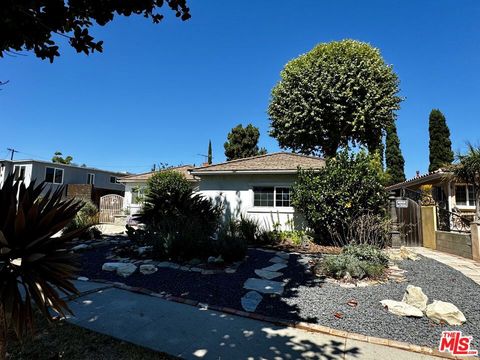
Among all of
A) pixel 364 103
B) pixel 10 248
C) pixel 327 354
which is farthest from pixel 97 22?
pixel 364 103

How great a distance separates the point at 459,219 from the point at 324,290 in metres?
8.49

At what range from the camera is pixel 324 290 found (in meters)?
5.43

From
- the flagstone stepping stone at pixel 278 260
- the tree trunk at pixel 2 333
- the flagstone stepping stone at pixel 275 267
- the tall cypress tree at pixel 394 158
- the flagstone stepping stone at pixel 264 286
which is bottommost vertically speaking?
the flagstone stepping stone at pixel 264 286

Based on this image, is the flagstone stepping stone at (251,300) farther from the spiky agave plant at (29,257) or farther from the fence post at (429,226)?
the fence post at (429,226)

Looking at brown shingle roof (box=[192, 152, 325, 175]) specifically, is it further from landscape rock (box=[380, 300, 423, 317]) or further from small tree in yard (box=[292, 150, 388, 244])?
landscape rock (box=[380, 300, 423, 317])

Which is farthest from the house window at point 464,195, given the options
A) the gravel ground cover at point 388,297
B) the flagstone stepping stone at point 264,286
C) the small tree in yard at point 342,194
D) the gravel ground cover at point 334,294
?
the flagstone stepping stone at point 264,286

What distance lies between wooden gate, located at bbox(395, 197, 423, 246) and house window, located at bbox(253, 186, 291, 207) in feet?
14.7

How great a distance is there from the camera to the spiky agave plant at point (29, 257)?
7.64 ft

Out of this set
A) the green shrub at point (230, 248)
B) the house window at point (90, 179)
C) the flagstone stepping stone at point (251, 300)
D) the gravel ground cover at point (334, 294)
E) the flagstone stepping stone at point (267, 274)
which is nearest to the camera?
the gravel ground cover at point (334, 294)

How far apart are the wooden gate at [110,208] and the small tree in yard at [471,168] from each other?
2006 centimetres

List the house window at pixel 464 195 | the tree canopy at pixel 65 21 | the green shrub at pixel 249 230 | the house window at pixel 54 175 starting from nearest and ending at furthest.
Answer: the tree canopy at pixel 65 21 → the green shrub at pixel 249 230 → the house window at pixel 464 195 → the house window at pixel 54 175

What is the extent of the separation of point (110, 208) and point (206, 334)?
19215mm

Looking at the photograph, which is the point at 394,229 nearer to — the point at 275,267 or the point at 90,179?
the point at 275,267

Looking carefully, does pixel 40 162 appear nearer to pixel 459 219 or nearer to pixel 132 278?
pixel 132 278
